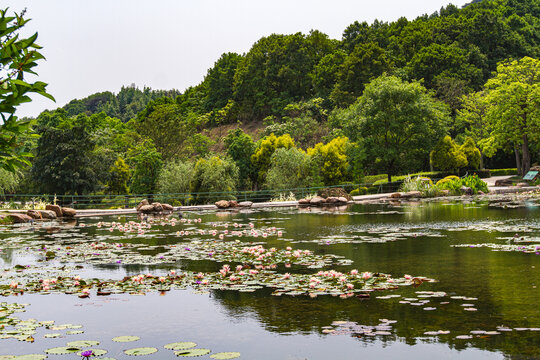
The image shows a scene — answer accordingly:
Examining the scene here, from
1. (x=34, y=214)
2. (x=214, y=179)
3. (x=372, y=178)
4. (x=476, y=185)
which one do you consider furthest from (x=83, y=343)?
(x=372, y=178)

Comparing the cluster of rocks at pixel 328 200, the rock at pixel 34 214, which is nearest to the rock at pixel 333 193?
the cluster of rocks at pixel 328 200

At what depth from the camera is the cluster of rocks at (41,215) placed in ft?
72.3

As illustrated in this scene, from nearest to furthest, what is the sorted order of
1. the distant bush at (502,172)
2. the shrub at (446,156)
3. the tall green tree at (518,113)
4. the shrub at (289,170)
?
the shrub at (289,170)
the tall green tree at (518,113)
the shrub at (446,156)
the distant bush at (502,172)

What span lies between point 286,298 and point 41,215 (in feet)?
68.3

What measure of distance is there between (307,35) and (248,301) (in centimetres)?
8310

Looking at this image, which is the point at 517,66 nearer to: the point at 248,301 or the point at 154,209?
the point at 154,209

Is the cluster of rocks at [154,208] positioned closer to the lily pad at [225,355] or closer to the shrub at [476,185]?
the shrub at [476,185]

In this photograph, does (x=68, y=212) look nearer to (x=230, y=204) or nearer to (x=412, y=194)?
(x=230, y=204)

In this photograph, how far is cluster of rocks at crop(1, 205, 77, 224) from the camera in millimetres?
22034

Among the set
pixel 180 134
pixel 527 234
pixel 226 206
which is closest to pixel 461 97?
pixel 180 134

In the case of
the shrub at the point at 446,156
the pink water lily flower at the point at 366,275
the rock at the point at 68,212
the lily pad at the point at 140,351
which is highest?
the shrub at the point at 446,156

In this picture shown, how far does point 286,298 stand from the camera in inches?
255

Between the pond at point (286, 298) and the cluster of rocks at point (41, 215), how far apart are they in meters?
10.8

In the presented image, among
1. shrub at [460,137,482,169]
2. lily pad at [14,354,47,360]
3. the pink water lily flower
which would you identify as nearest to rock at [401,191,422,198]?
shrub at [460,137,482,169]
